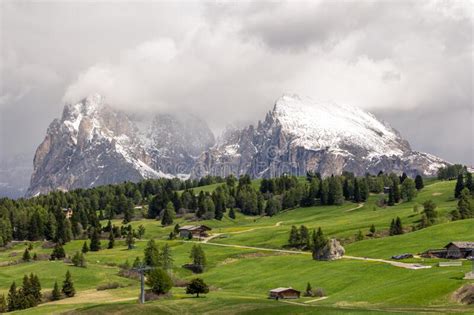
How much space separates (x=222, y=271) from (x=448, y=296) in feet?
240

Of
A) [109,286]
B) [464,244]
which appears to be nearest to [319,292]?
[464,244]

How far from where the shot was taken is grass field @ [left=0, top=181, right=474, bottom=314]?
88125mm

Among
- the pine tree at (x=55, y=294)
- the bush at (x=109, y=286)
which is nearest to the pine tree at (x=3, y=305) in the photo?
the pine tree at (x=55, y=294)

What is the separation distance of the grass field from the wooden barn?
5728 millimetres

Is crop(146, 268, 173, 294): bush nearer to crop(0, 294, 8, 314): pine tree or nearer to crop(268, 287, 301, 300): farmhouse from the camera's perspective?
crop(268, 287, 301, 300): farmhouse

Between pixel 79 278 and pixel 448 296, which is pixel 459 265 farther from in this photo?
pixel 79 278

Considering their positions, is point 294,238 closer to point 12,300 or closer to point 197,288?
point 197,288

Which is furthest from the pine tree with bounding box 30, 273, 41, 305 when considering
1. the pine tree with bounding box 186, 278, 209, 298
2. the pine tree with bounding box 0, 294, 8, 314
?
the pine tree with bounding box 186, 278, 209, 298

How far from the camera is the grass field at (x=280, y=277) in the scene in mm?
88125

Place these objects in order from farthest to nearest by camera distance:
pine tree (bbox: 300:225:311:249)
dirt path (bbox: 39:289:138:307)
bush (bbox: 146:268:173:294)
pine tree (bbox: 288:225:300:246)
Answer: pine tree (bbox: 288:225:300:246)
pine tree (bbox: 300:225:311:249)
dirt path (bbox: 39:289:138:307)
bush (bbox: 146:268:173:294)

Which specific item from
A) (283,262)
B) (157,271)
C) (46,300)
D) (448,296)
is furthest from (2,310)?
(448,296)

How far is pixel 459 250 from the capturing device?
414ft

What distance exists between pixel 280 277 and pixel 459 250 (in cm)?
3737

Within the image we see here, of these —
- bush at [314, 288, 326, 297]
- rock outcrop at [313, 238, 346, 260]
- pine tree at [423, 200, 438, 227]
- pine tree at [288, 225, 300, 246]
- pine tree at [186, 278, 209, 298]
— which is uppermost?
pine tree at [423, 200, 438, 227]
